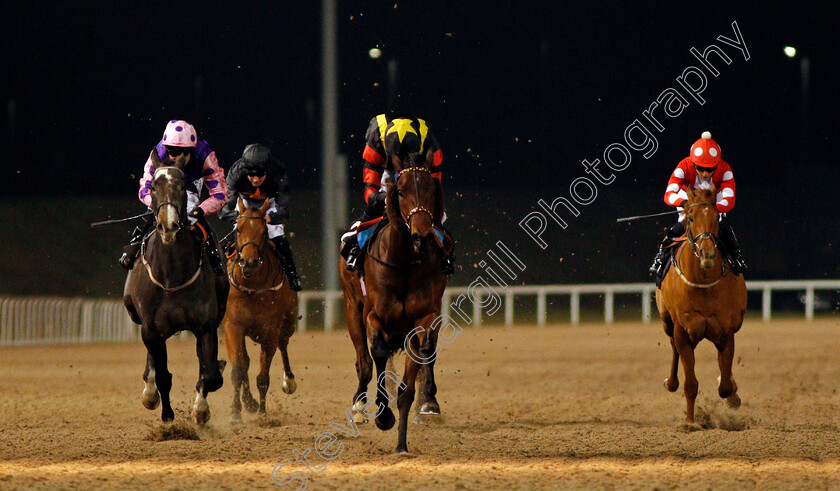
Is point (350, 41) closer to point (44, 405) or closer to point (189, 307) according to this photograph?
point (44, 405)

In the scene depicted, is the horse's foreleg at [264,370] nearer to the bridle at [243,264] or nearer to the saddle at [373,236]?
the bridle at [243,264]

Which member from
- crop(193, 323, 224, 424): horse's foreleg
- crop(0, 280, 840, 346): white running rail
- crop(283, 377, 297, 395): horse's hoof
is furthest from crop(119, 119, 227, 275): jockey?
crop(0, 280, 840, 346): white running rail

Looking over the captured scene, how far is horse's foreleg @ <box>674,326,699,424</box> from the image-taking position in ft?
28.0

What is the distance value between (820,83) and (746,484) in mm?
25996

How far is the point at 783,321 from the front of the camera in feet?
72.0

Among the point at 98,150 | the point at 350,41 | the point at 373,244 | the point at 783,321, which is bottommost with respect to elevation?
the point at 783,321

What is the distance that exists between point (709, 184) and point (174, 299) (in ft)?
14.3

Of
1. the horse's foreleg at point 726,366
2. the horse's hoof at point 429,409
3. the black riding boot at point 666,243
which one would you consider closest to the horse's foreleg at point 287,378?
the horse's hoof at point 429,409

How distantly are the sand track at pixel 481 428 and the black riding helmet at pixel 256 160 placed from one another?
206 cm

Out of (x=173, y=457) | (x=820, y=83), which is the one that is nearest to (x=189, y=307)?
(x=173, y=457)

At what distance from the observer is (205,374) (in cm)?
782

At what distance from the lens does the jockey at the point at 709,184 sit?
8.73 metres

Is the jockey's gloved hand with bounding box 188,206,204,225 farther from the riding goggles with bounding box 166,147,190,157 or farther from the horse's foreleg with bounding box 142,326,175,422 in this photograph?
the horse's foreleg with bounding box 142,326,175,422

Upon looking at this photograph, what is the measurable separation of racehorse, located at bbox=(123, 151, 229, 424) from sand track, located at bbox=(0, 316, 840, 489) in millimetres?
452
